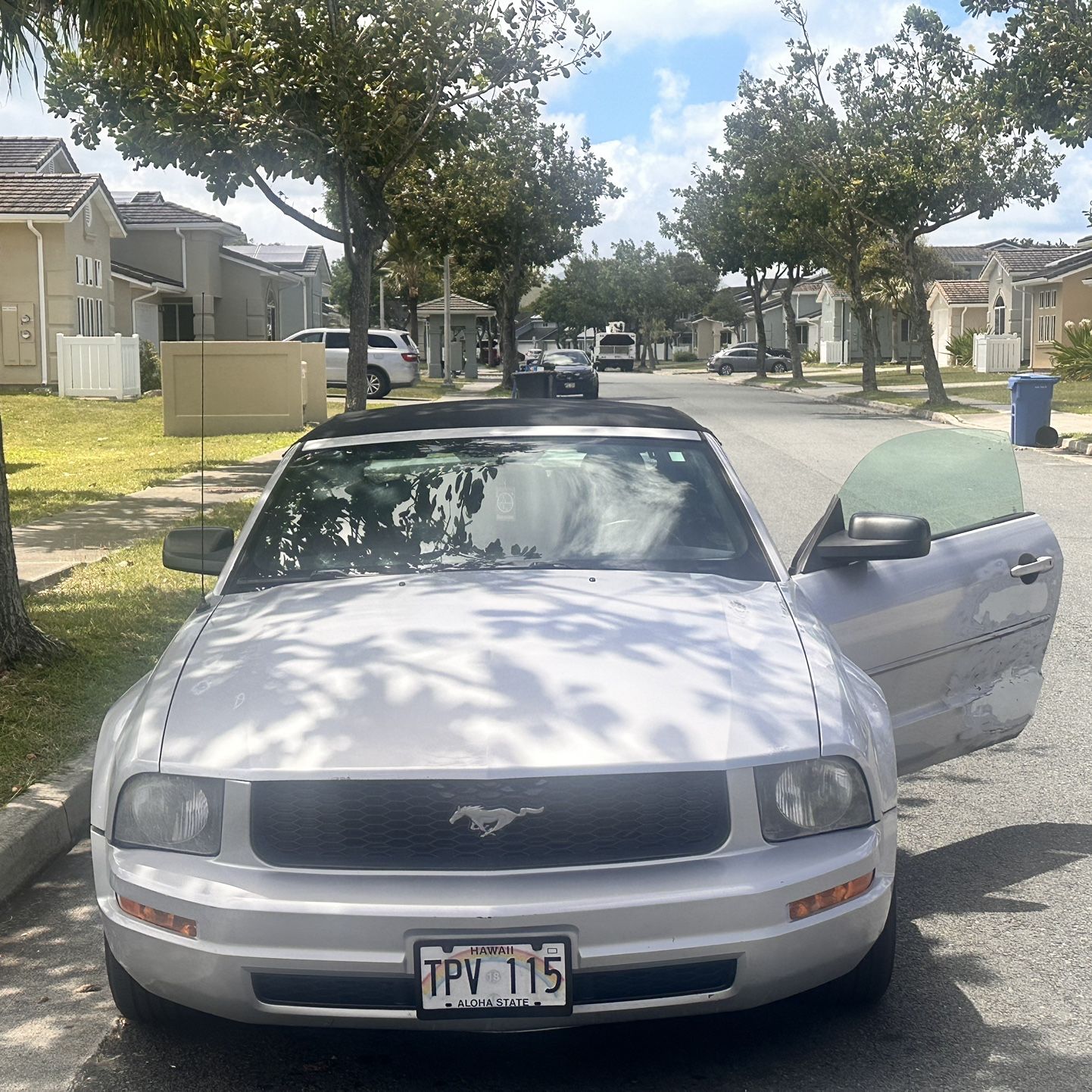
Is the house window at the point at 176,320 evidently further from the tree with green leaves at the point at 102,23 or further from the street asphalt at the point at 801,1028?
the street asphalt at the point at 801,1028

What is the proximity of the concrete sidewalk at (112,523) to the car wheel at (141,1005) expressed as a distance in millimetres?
7244

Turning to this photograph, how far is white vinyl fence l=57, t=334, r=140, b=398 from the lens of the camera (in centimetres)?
3497

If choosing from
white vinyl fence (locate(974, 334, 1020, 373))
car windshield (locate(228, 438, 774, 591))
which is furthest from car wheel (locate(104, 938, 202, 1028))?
white vinyl fence (locate(974, 334, 1020, 373))

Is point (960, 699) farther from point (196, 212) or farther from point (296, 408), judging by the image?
point (196, 212)

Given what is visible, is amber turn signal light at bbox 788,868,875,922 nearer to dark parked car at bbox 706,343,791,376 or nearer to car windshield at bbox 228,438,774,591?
Result: car windshield at bbox 228,438,774,591

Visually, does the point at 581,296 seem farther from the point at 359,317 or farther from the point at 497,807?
the point at 497,807

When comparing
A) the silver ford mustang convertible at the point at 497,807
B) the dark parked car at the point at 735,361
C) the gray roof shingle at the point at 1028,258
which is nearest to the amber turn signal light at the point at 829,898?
the silver ford mustang convertible at the point at 497,807

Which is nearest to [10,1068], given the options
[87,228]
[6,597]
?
[6,597]

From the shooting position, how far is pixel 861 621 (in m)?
4.93

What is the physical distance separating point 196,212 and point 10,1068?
51.1 metres

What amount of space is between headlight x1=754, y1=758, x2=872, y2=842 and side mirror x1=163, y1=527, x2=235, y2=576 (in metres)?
2.39

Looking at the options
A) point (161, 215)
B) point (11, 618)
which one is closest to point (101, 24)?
point (11, 618)

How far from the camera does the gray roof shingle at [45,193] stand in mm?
38719

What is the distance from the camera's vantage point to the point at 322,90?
20.5 m
